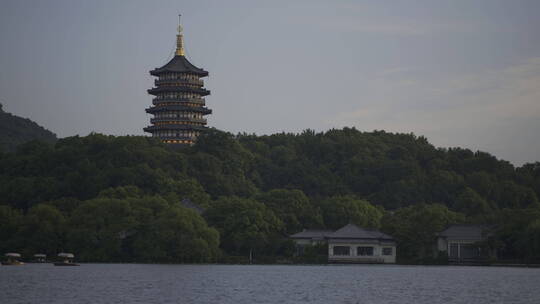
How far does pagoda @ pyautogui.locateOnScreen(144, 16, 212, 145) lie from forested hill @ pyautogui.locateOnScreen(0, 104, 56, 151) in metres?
31.4

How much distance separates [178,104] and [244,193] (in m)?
16.0

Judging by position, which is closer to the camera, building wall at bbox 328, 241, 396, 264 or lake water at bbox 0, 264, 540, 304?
lake water at bbox 0, 264, 540, 304

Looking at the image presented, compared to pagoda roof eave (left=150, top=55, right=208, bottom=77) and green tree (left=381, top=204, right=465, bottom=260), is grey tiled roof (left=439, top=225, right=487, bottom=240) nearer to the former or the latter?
green tree (left=381, top=204, right=465, bottom=260)

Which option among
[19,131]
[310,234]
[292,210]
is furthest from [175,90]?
[19,131]

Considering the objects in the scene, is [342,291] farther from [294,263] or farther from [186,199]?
[186,199]

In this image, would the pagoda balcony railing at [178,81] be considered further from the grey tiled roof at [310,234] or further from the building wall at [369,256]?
the building wall at [369,256]

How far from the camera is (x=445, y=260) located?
75500mm

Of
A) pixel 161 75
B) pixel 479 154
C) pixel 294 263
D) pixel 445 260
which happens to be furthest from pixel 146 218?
pixel 479 154

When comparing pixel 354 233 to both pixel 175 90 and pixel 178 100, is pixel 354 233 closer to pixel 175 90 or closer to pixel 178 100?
pixel 178 100

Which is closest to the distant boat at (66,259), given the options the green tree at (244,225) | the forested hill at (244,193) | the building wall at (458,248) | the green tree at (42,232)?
the forested hill at (244,193)

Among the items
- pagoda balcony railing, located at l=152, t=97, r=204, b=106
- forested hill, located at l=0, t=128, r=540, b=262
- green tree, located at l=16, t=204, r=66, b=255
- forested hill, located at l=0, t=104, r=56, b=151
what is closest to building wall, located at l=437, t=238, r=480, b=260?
forested hill, located at l=0, t=128, r=540, b=262

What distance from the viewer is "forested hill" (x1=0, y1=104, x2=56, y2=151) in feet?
434

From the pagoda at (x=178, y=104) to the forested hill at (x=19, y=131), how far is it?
103ft

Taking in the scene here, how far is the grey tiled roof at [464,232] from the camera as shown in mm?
75062
